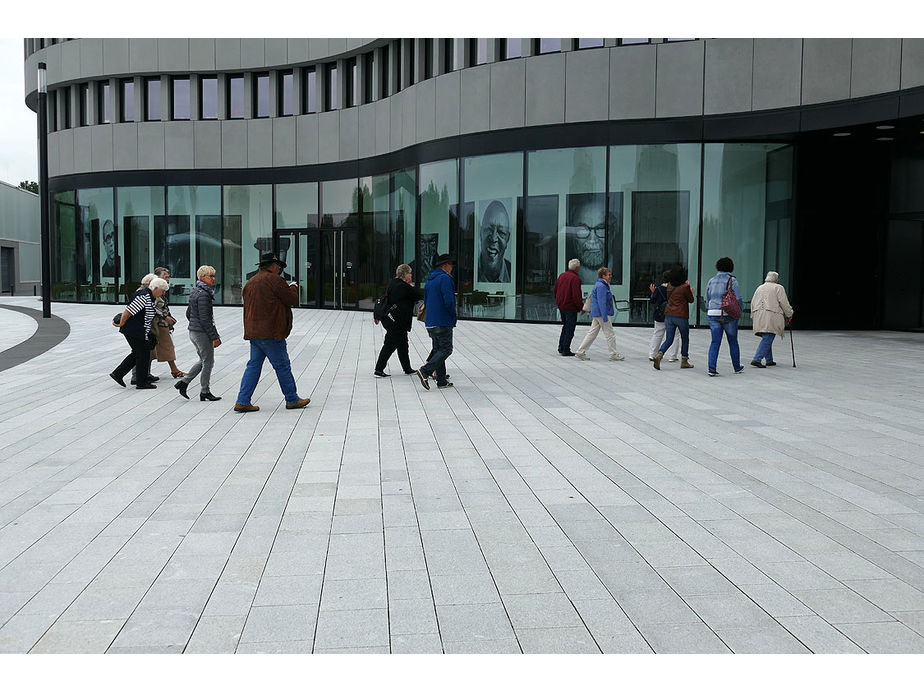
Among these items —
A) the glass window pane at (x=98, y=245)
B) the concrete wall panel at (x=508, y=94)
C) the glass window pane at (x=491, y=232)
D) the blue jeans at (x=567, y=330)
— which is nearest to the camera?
the blue jeans at (x=567, y=330)

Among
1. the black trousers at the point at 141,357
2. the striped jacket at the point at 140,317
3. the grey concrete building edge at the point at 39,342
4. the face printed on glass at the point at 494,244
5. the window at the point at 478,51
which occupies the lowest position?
the grey concrete building edge at the point at 39,342

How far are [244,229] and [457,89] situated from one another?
40.7 ft

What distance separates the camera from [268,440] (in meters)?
8.58

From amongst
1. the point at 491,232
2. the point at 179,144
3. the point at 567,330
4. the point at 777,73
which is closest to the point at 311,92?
the point at 179,144

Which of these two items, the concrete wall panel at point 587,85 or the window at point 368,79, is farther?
the window at point 368,79

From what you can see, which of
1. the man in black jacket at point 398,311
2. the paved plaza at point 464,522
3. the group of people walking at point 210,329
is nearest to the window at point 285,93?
the man in black jacket at point 398,311

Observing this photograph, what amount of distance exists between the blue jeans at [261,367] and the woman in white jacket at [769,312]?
7.99 m

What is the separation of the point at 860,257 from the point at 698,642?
22078mm

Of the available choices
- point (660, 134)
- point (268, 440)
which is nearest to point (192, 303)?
point (268, 440)

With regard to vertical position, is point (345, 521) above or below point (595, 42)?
below

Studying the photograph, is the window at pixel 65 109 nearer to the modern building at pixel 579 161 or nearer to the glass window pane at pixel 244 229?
the modern building at pixel 579 161

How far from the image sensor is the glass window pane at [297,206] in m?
33.6

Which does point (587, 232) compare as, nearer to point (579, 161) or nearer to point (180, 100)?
point (579, 161)

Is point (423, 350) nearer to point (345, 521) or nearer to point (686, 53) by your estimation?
point (686, 53)
